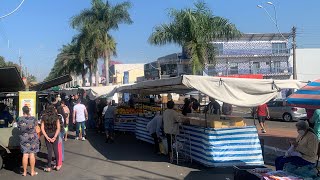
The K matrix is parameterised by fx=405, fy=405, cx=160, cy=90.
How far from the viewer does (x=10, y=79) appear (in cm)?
1326

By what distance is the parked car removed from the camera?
27.3m

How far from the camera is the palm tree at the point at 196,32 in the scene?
26844 millimetres

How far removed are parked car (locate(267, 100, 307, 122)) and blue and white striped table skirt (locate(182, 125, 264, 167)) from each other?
59.2 ft

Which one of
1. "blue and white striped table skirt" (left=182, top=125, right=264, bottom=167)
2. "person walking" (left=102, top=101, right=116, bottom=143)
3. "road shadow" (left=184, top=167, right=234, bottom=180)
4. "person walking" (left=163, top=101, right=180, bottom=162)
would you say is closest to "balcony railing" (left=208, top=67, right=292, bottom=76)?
"person walking" (left=102, top=101, right=116, bottom=143)

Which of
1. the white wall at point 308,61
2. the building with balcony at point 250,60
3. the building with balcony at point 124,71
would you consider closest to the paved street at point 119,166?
the building with balcony at point 250,60

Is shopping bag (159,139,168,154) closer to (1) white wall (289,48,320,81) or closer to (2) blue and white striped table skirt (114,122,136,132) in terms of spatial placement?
(2) blue and white striped table skirt (114,122,136,132)

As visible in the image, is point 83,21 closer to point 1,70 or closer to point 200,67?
point 200,67

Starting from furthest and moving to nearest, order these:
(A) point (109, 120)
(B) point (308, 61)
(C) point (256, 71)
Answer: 1. (B) point (308, 61)
2. (C) point (256, 71)
3. (A) point (109, 120)

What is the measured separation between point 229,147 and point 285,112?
19.5 metres

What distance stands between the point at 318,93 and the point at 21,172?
281 inches

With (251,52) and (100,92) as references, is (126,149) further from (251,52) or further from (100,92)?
(251,52)

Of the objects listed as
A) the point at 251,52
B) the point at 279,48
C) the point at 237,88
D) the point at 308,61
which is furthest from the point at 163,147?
the point at 308,61

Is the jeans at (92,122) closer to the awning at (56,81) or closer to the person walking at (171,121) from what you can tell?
the awning at (56,81)

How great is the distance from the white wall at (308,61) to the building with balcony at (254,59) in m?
3.07
